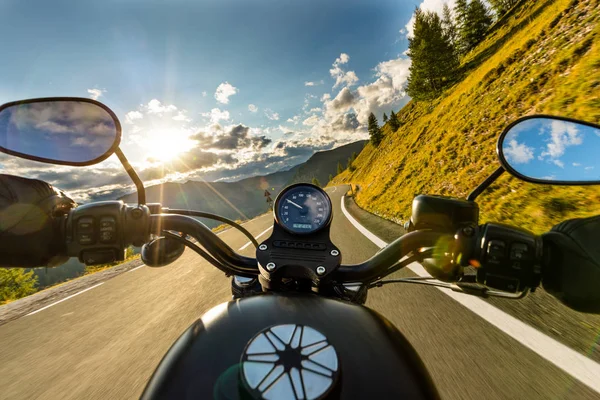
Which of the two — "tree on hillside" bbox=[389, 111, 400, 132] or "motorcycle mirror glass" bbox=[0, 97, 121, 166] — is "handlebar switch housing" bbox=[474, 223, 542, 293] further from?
"tree on hillside" bbox=[389, 111, 400, 132]

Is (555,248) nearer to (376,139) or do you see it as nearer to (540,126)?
(540,126)

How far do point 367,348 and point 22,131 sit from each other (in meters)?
1.76

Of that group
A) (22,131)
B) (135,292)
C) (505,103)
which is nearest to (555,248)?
(22,131)

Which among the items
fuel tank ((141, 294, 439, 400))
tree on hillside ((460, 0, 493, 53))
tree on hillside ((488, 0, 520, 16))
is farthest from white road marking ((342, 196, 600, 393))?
tree on hillside ((488, 0, 520, 16))

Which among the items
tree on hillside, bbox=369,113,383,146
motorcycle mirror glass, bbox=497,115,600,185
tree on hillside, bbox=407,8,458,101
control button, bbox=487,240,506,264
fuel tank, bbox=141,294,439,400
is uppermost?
tree on hillside, bbox=407,8,458,101

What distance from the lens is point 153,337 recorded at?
2.97 meters

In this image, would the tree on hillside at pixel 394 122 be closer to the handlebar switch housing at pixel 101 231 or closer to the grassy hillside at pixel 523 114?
the grassy hillside at pixel 523 114

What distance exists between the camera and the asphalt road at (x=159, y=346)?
183 centimetres

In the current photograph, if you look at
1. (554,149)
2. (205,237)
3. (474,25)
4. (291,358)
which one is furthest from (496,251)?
(474,25)

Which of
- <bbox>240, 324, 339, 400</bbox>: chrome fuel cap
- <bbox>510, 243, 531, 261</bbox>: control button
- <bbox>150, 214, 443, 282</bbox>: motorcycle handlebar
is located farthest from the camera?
<bbox>150, 214, 443, 282</bbox>: motorcycle handlebar

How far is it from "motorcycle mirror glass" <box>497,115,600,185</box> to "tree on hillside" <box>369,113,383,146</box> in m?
62.7

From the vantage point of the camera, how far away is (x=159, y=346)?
9.11 feet

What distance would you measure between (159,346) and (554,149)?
3489mm

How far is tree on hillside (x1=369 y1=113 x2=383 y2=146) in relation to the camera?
60.9m
